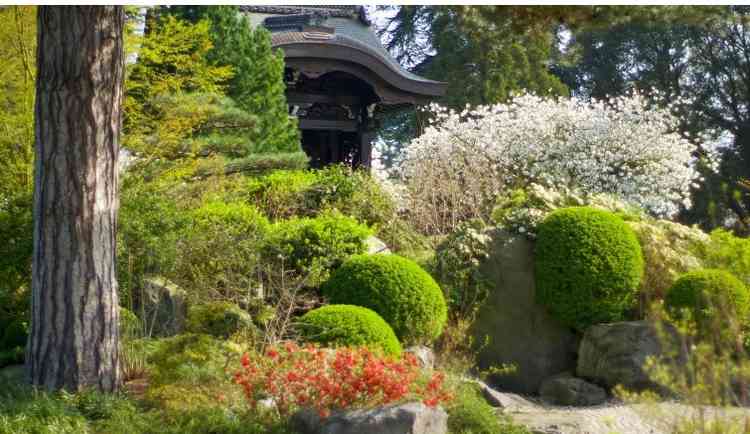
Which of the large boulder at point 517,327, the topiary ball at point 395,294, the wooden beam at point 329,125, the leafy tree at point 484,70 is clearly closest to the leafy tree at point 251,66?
the wooden beam at point 329,125

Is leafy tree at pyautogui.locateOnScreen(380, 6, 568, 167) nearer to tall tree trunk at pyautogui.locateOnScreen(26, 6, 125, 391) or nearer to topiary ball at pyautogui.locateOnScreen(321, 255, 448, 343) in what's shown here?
topiary ball at pyautogui.locateOnScreen(321, 255, 448, 343)

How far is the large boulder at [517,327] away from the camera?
28.9 ft

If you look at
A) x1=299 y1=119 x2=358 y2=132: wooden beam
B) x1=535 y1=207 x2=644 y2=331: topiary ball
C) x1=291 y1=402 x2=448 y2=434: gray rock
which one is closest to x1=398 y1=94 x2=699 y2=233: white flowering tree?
x1=299 y1=119 x2=358 y2=132: wooden beam

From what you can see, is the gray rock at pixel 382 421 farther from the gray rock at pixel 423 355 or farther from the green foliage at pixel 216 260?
the green foliage at pixel 216 260

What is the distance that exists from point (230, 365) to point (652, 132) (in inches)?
359

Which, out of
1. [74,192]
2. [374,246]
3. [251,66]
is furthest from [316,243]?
[251,66]

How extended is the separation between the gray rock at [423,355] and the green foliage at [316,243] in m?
1.12

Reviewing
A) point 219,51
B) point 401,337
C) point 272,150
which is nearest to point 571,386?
point 401,337

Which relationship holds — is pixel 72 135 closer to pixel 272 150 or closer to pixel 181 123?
pixel 181 123

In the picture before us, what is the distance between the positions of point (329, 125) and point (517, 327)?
25.2 feet

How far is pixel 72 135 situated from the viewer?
5.52 m

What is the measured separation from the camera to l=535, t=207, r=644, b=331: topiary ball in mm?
8719

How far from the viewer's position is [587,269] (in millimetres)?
8742

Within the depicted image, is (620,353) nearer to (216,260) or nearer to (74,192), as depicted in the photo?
(216,260)
